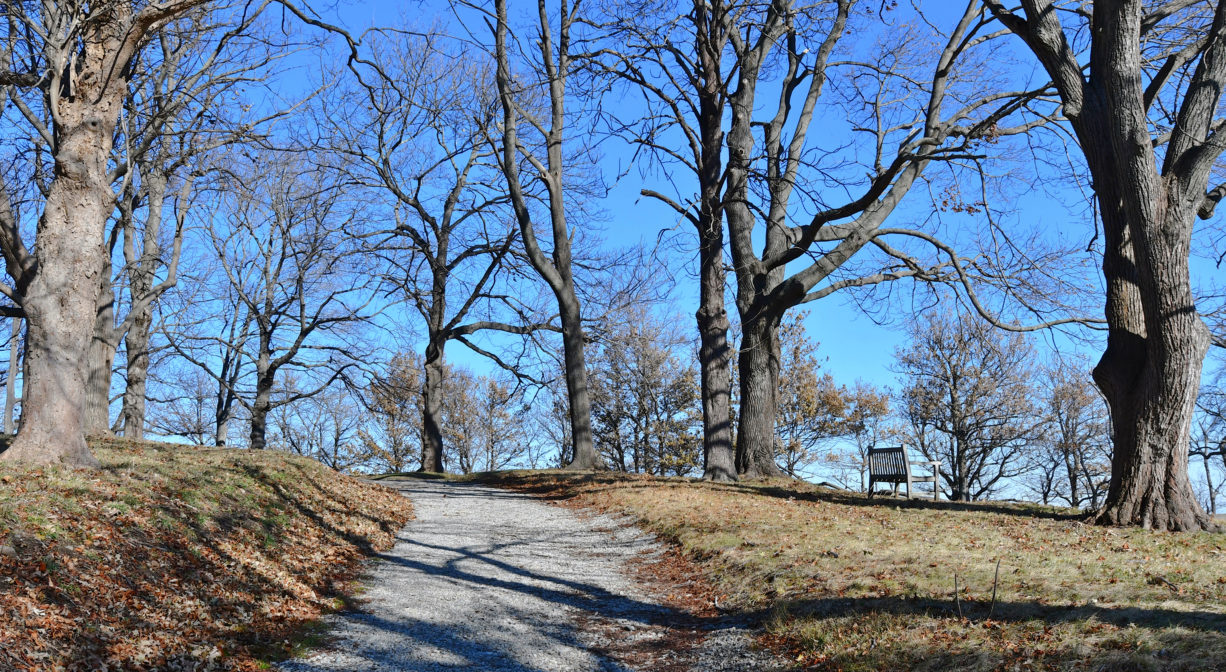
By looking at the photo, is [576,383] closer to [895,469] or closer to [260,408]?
[895,469]

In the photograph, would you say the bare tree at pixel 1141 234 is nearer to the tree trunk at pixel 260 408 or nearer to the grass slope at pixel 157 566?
the grass slope at pixel 157 566

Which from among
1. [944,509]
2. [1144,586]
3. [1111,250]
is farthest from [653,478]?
[1144,586]

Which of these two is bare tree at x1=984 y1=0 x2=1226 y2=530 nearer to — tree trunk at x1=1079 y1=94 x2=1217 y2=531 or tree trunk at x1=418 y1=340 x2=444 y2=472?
tree trunk at x1=1079 y1=94 x2=1217 y2=531

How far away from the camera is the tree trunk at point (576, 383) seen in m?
19.4

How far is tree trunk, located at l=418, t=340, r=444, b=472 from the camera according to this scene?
23.3 m

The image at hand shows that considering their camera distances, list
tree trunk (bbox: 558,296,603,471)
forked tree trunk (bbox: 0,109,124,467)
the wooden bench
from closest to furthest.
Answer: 1. forked tree trunk (bbox: 0,109,124,467)
2. the wooden bench
3. tree trunk (bbox: 558,296,603,471)

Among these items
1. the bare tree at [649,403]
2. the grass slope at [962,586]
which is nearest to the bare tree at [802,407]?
the bare tree at [649,403]

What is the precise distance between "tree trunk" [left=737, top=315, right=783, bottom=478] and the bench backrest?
6.19 feet

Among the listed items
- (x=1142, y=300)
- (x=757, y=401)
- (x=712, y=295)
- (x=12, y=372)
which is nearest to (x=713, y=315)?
(x=712, y=295)

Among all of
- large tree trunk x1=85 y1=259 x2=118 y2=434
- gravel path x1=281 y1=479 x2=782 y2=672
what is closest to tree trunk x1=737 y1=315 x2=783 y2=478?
gravel path x1=281 y1=479 x2=782 y2=672

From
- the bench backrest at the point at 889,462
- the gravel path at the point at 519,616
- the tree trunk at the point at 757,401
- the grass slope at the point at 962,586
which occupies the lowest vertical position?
the gravel path at the point at 519,616

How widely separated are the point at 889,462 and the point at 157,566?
461 inches

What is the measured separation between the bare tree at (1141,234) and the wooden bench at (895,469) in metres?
4.37

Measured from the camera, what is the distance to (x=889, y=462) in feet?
46.0
